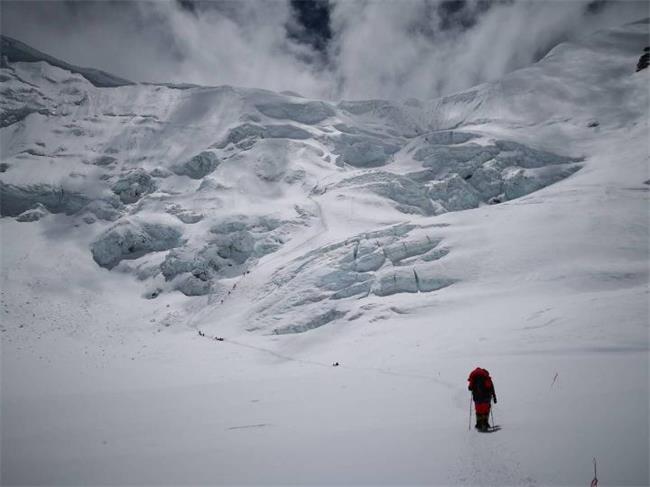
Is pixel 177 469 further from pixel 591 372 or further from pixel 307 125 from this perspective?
pixel 307 125

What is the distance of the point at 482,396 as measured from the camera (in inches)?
399

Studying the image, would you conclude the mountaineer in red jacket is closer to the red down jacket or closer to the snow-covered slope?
the red down jacket

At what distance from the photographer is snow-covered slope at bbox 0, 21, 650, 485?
31.3 feet

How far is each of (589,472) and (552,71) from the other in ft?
351

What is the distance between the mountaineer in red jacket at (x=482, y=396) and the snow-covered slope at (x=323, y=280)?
682 millimetres

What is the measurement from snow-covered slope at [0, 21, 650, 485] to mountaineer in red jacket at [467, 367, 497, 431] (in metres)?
0.68

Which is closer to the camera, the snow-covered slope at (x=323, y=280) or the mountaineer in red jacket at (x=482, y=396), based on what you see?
the snow-covered slope at (x=323, y=280)

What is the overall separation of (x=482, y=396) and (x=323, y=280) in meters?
28.0

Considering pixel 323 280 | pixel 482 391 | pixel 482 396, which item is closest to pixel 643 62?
pixel 323 280

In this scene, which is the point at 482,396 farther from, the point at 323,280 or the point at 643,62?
the point at 643,62

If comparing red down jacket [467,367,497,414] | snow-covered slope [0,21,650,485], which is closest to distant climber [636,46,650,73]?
snow-covered slope [0,21,650,485]

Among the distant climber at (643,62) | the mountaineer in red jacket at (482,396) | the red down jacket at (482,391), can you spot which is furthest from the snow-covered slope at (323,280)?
the distant climber at (643,62)

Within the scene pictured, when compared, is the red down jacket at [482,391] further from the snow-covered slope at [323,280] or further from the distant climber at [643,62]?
the distant climber at [643,62]

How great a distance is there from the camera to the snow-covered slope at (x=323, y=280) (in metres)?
9.53
